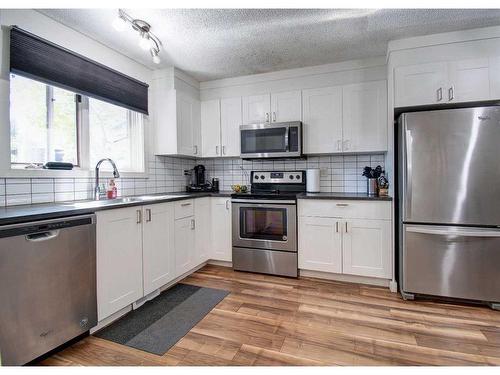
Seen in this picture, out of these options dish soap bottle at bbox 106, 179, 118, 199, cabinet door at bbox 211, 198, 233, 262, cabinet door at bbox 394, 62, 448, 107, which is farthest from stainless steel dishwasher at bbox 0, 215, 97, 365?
cabinet door at bbox 394, 62, 448, 107

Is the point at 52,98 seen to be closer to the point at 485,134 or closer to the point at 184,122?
the point at 184,122

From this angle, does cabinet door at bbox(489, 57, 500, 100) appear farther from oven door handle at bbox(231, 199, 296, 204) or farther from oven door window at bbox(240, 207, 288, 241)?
oven door window at bbox(240, 207, 288, 241)

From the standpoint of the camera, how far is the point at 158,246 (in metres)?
2.41

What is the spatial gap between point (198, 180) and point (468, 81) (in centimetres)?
306

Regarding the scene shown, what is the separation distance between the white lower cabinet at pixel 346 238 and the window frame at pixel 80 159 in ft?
6.08

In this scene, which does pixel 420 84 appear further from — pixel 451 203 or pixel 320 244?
pixel 320 244

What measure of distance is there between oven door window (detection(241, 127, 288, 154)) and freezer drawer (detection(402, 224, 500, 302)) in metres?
1.53

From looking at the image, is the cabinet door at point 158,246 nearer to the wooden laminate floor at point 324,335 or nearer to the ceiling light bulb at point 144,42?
the wooden laminate floor at point 324,335

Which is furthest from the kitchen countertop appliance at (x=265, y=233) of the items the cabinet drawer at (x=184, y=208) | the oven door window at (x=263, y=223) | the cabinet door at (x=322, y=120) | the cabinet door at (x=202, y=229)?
the cabinet door at (x=322, y=120)

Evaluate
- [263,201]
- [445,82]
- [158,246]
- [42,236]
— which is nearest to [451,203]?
[445,82]

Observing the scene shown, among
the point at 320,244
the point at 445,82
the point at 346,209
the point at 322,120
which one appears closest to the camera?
the point at 445,82

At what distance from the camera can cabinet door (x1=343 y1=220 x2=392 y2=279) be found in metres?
2.56

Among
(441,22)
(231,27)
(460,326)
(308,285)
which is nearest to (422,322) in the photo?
(460,326)

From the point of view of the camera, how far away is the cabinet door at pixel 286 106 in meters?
3.13
